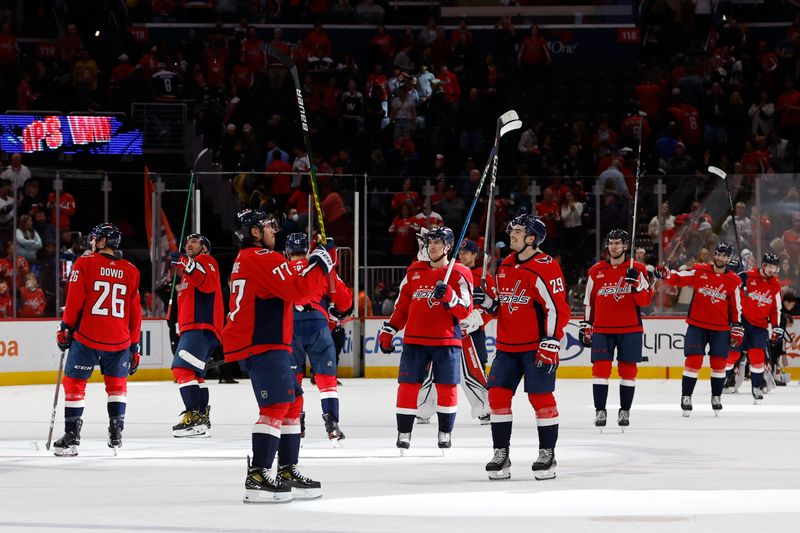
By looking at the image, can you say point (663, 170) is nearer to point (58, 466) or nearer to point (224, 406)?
point (224, 406)

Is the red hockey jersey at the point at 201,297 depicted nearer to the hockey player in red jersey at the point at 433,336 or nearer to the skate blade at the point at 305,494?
the hockey player in red jersey at the point at 433,336

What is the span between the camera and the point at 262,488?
8.04m

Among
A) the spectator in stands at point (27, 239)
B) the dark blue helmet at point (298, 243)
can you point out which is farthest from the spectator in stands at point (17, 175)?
the dark blue helmet at point (298, 243)

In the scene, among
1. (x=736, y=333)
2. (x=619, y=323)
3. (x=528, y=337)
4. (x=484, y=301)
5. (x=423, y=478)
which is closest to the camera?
(x=423, y=478)

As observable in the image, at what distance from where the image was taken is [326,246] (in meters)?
8.21

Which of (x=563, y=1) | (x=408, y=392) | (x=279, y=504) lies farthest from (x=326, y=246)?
(x=563, y=1)

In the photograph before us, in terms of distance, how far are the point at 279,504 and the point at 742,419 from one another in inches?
291

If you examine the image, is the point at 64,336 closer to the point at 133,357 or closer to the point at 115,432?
the point at 133,357

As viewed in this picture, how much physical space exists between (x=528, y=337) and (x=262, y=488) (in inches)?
87.4

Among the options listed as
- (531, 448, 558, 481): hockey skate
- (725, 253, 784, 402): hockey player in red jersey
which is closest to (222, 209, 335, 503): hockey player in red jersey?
(531, 448, 558, 481): hockey skate

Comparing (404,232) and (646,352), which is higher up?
(404,232)

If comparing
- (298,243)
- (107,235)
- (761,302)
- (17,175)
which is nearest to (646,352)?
(761,302)

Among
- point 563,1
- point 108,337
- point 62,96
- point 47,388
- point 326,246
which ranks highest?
point 563,1

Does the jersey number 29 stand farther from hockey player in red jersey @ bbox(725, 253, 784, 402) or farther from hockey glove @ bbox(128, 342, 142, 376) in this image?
hockey player in red jersey @ bbox(725, 253, 784, 402)
